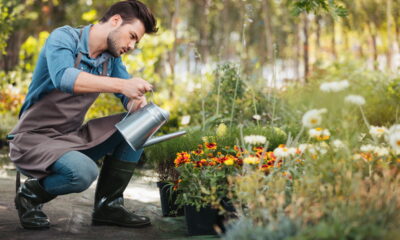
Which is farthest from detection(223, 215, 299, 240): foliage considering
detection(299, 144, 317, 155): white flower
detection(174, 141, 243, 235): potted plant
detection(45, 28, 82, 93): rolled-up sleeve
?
detection(45, 28, 82, 93): rolled-up sleeve

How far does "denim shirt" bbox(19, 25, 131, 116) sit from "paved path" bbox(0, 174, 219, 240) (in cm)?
70

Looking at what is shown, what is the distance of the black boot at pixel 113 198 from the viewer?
3.12 metres

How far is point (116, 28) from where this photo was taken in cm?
295

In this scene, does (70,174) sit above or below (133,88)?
below

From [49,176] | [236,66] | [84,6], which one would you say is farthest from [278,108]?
[84,6]

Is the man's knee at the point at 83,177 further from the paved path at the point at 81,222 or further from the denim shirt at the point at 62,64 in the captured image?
the denim shirt at the point at 62,64

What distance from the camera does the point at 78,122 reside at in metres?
3.13

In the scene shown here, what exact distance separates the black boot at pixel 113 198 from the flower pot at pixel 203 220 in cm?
38

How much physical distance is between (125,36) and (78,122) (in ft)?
1.97

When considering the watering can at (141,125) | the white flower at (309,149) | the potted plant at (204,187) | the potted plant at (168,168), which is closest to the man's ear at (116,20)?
the watering can at (141,125)

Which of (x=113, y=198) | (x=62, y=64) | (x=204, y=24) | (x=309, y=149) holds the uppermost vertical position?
(x=204, y=24)

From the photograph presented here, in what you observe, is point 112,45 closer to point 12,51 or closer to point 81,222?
point 81,222

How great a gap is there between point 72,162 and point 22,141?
361 millimetres

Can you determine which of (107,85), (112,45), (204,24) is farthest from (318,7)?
(204,24)
